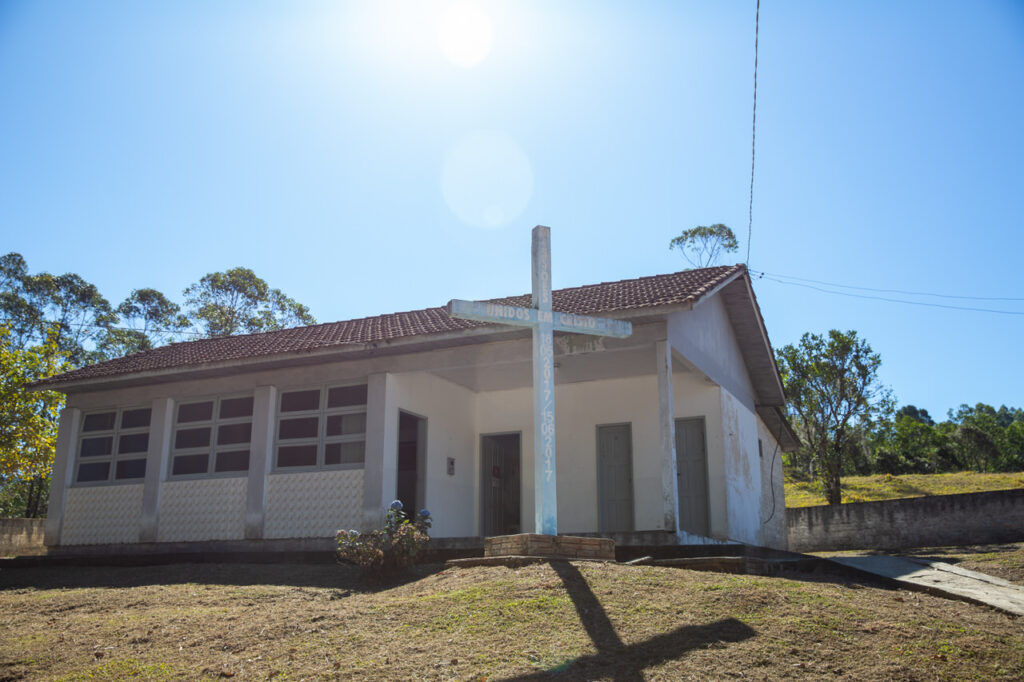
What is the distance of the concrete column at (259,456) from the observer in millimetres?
13617

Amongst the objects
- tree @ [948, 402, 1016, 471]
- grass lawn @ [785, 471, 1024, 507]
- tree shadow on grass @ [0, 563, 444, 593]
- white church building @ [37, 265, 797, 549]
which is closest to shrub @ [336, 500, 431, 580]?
tree shadow on grass @ [0, 563, 444, 593]

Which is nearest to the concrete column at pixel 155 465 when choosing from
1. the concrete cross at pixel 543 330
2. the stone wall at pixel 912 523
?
the concrete cross at pixel 543 330

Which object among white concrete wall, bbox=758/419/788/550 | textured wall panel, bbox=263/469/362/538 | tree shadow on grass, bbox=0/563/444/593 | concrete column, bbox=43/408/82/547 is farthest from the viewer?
white concrete wall, bbox=758/419/788/550

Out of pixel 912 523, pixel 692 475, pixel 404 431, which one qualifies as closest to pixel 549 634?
pixel 692 475

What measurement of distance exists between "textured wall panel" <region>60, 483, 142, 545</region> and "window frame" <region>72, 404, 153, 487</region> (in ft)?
0.44

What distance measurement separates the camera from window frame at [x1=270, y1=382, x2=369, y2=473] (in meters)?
13.4

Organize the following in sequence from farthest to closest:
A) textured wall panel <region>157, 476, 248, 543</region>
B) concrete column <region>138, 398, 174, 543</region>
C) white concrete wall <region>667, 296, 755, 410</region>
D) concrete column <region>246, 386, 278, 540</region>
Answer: concrete column <region>138, 398, 174, 543</region> → textured wall panel <region>157, 476, 248, 543</region> → concrete column <region>246, 386, 278, 540</region> → white concrete wall <region>667, 296, 755, 410</region>

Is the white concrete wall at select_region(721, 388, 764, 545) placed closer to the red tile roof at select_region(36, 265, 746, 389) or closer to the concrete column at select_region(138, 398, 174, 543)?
the red tile roof at select_region(36, 265, 746, 389)

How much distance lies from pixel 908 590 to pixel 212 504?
10.8 meters

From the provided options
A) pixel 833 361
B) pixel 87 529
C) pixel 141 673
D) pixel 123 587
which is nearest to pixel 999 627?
pixel 141 673

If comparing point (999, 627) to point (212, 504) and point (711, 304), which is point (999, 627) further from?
point (212, 504)

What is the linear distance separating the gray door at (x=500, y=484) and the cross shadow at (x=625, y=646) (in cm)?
901

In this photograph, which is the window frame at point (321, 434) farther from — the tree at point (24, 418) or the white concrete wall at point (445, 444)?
the tree at point (24, 418)

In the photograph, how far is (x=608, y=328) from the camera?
9.42 meters
